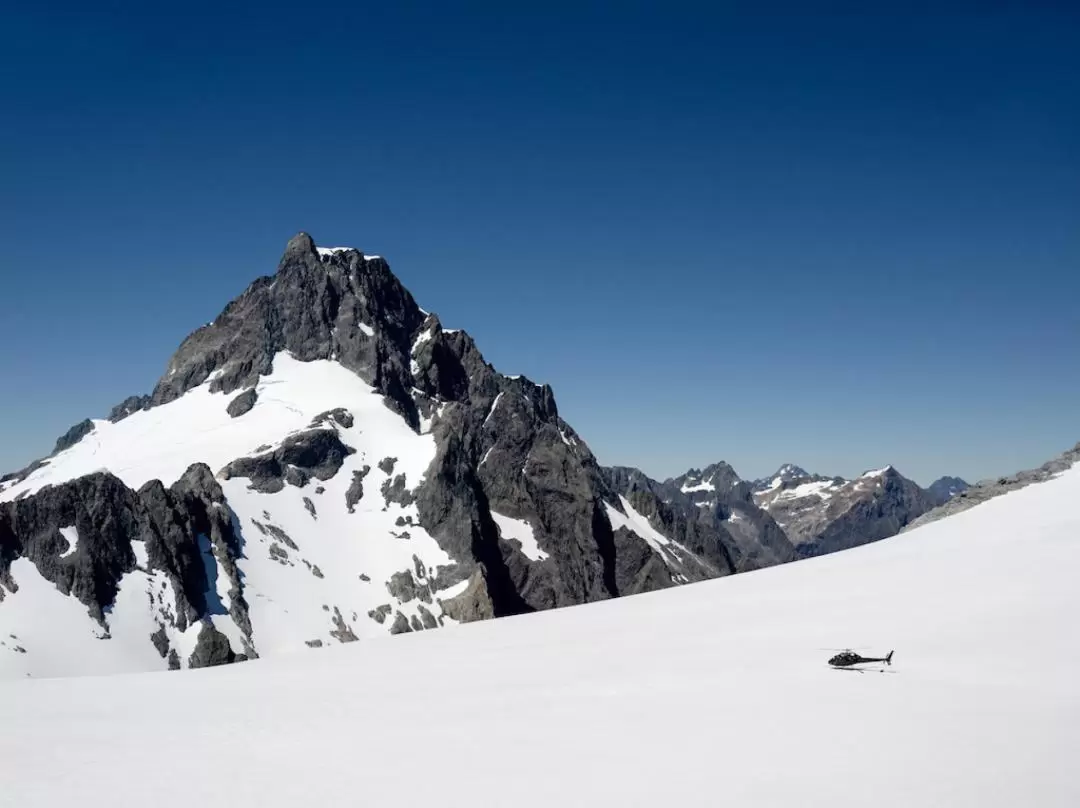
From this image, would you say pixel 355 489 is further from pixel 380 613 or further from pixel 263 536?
pixel 380 613

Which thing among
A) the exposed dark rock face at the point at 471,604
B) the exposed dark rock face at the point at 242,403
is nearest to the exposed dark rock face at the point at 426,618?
the exposed dark rock face at the point at 471,604

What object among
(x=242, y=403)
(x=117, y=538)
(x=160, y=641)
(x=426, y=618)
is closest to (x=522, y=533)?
(x=426, y=618)

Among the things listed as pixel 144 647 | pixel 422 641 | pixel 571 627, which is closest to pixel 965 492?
pixel 571 627

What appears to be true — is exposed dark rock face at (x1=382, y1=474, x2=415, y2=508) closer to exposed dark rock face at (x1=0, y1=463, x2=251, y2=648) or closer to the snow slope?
exposed dark rock face at (x1=0, y1=463, x2=251, y2=648)

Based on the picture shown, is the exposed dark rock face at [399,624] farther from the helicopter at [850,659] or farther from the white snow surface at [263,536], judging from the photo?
the helicopter at [850,659]

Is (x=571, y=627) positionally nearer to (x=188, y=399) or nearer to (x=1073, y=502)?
(x=1073, y=502)
